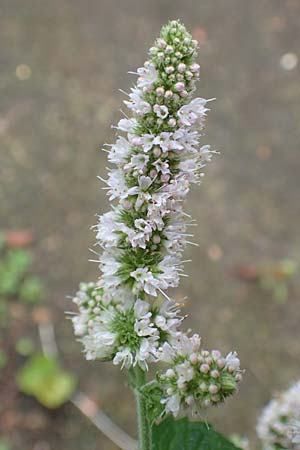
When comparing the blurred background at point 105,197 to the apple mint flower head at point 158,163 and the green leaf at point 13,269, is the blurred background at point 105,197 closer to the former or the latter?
the green leaf at point 13,269

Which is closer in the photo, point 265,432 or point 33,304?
point 265,432

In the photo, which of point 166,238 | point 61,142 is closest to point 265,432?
point 166,238

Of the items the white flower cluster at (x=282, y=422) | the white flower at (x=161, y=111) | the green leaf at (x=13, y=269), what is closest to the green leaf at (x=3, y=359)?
the green leaf at (x=13, y=269)

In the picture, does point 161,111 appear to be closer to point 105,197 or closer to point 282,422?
point 282,422

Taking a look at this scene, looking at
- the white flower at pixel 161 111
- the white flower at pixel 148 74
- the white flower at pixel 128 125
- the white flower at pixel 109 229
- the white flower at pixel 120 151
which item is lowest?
the white flower at pixel 109 229

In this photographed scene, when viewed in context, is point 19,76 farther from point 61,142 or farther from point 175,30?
point 175,30

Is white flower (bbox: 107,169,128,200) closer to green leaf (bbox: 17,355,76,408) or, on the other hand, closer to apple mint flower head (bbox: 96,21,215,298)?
apple mint flower head (bbox: 96,21,215,298)

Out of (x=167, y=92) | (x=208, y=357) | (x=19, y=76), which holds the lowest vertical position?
(x=208, y=357)
